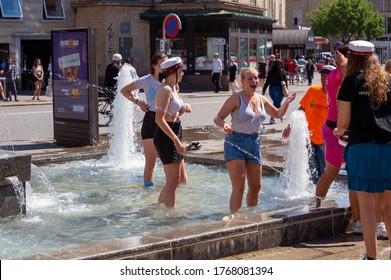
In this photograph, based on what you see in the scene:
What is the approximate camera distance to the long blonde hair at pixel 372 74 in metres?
6.27

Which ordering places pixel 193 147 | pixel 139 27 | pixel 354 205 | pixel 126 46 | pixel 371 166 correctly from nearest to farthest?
pixel 371 166 < pixel 354 205 < pixel 193 147 < pixel 126 46 < pixel 139 27

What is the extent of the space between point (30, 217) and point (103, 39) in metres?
31.0

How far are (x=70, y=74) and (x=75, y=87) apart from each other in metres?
0.26

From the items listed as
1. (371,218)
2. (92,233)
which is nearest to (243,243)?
(371,218)

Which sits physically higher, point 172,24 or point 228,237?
point 172,24

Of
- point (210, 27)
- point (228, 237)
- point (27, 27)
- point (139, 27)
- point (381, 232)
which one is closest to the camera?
point (228, 237)

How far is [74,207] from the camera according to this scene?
9367 millimetres

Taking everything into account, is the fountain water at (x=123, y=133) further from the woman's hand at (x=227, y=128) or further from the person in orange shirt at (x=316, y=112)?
the woman's hand at (x=227, y=128)


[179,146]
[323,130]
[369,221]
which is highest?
[323,130]

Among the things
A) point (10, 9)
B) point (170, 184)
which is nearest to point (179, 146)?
point (170, 184)

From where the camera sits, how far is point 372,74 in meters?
6.32

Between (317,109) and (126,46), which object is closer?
(317,109)

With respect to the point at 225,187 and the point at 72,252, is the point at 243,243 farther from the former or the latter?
the point at 225,187

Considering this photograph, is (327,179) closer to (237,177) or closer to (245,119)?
(237,177)
